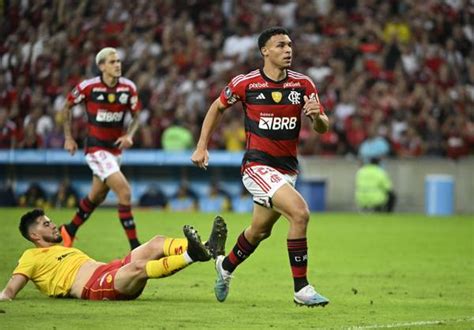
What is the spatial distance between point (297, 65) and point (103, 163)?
15.1 m

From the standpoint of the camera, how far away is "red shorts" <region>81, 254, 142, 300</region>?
35.9 ft

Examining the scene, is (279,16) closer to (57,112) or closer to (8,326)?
(57,112)

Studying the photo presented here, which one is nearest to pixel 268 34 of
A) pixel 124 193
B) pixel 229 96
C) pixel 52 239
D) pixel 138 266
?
pixel 229 96

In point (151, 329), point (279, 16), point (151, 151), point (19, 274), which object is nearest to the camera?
point (151, 329)

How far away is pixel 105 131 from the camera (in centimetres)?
1666

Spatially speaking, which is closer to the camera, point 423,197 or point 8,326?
point 8,326

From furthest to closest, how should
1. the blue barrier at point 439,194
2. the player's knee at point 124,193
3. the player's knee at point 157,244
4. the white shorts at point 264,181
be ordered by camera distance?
1. the blue barrier at point 439,194
2. the player's knee at point 124,193
3. the white shorts at point 264,181
4. the player's knee at point 157,244

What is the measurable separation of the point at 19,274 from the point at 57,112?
1617 cm

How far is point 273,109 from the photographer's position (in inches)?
443

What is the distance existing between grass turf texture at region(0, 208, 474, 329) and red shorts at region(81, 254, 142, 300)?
0.15 m

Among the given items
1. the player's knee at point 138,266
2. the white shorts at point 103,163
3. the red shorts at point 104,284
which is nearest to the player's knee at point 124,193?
the white shorts at point 103,163

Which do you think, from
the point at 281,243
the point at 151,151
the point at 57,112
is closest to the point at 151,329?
the point at 281,243

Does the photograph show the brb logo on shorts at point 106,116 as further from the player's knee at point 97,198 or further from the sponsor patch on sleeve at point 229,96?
the sponsor patch on sleeve at point 229,96

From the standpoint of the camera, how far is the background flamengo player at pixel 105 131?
53.4 ft
